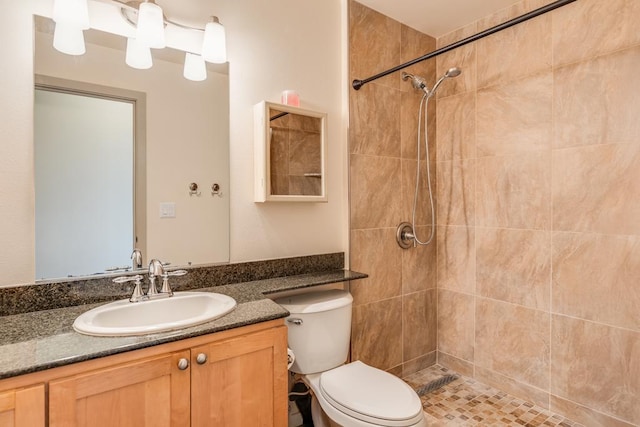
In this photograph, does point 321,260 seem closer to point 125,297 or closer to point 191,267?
point 191,267

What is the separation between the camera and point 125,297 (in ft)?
4.78

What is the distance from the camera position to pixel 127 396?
3.40 ft

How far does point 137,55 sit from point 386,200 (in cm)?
155

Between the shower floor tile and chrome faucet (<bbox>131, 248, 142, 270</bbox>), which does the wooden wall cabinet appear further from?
the shower floor tile

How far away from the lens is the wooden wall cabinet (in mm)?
954

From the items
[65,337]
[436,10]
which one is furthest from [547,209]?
[65,337]

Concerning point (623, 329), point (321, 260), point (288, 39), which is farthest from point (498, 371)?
point (288, 39)

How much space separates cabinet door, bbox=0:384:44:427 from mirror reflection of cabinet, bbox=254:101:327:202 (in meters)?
1.08

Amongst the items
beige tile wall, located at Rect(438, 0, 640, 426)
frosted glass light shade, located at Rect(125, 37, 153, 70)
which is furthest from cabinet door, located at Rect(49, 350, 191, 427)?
beige tile wall, located at Rect(438, 0, 640, 426)

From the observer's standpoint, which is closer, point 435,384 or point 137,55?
point 137,55

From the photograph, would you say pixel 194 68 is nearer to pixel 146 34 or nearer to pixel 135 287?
pixel 146 34

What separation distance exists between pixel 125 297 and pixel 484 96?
231 cm

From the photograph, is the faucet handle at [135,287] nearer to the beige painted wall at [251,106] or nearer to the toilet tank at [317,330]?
the beige painted wall at [251,106]

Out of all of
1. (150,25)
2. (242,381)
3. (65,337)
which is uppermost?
(150,25)
